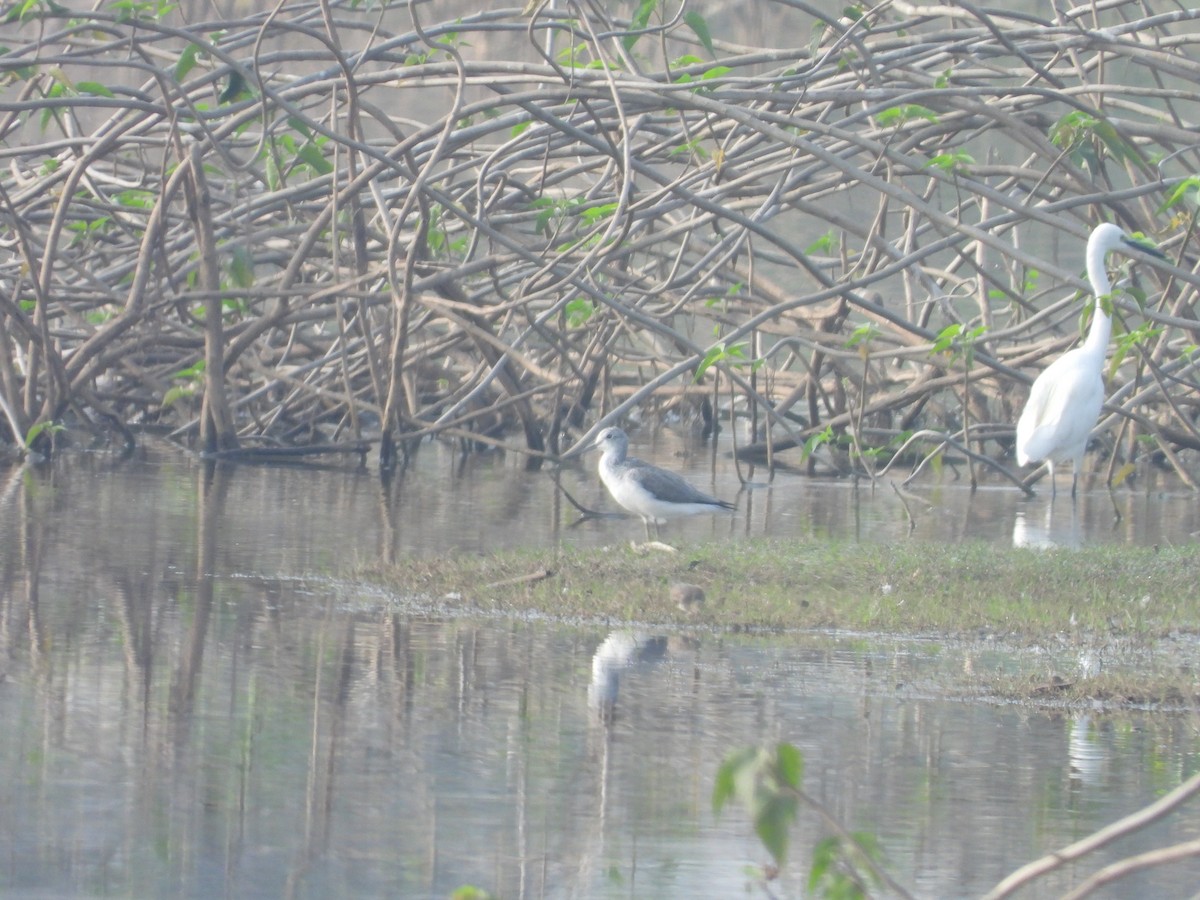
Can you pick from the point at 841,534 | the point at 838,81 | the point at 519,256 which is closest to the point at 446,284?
the point at 519,256

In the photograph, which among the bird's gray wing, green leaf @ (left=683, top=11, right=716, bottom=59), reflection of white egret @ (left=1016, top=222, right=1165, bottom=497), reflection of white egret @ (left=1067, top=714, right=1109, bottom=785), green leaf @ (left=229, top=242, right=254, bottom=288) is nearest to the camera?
reflection of white egret @ (left=1067, top=714, right=1109, bottom=785)

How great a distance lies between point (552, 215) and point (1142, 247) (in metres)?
3.20

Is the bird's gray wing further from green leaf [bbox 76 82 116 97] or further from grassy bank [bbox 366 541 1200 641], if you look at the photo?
green leaf [bbox 76 82 116 97]

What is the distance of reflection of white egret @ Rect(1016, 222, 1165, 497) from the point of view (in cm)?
945

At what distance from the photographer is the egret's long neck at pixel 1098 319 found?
9.62 m

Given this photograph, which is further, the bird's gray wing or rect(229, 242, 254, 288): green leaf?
rect(229, 242, 254, 288): green leaf

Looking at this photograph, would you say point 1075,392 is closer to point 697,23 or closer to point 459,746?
point 697,23

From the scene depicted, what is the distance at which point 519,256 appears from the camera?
10.6m

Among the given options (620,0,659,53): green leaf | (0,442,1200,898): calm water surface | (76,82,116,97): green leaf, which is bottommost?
(0,442,1200,898): calm water surface

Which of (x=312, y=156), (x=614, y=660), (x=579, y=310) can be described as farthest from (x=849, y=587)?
(x=579, y=310)

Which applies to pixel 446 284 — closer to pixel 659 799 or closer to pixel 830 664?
pixel 830 664

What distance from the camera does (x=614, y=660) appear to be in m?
5.69

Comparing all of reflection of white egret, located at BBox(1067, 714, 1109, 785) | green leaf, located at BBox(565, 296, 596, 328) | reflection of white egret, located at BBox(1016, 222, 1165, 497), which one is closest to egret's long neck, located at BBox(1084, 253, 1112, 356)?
reflection of white egret, located at BBox(1016, 222, 1165, 497)

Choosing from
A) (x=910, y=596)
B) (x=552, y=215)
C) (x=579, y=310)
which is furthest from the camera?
(x=579, y=310)
